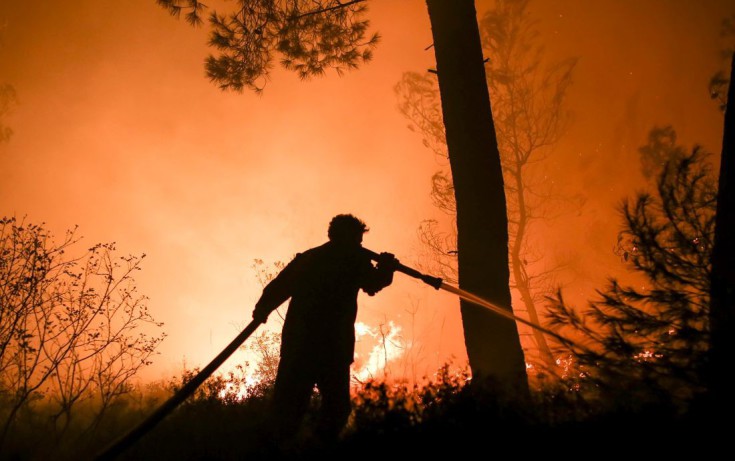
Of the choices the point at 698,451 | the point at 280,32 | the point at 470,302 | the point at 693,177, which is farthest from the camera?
the point at 280,32

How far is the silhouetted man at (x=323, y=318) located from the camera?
312 centimetres

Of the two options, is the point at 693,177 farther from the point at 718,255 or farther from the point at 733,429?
the point at 733,429

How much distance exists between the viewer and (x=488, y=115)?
4.00 meters

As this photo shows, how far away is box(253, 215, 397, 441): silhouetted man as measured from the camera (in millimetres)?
3117

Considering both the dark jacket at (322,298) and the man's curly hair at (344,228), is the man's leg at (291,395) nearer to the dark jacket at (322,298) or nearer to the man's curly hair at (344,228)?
the dark jacket at (322,298)

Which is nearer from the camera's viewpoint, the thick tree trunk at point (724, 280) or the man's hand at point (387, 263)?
the thick tree trunk at point (724, 280)

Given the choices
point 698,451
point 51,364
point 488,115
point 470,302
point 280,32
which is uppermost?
point 280,32

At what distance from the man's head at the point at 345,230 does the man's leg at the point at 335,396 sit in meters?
1.25

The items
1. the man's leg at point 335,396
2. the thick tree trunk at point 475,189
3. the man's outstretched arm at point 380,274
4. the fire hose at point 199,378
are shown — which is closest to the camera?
the fire hose at point 199,378

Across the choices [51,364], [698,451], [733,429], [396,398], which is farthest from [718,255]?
[51,364]

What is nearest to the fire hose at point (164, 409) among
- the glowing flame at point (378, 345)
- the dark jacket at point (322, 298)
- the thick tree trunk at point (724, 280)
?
the dark jacket at point (322, 298)

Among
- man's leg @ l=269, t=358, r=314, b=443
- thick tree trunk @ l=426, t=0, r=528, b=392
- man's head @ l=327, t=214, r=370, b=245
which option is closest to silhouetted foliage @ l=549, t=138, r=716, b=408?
thick tree trunk @ l=426, t=0, r=528, b=392

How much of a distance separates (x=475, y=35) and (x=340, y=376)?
4209mm

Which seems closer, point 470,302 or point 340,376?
point 340,376
